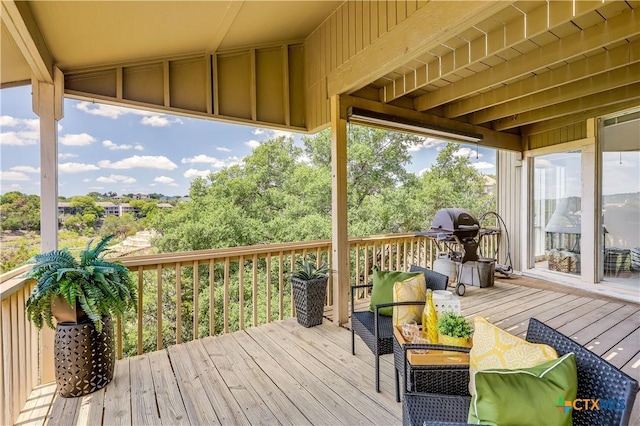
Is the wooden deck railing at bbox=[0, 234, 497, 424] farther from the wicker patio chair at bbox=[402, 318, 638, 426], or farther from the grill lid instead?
the wicker patio chair at bbox=[402, 318, 638, 426]

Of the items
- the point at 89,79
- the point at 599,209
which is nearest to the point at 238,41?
the point at 89,79

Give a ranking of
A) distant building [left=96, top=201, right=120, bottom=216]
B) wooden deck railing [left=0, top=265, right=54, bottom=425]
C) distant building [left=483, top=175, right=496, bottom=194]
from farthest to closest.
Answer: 1. distant building [left=483, top=175, right=496, bottom=194]
2. distant building [left=96, top=201, right=120, bottom=216]
3. wooden deck railing [left=0, top=265, right=54, bottom=425]

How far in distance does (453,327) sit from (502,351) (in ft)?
1.35

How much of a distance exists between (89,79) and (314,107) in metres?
2.38

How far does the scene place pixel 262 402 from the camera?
219cm

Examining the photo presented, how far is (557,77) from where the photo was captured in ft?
11.3

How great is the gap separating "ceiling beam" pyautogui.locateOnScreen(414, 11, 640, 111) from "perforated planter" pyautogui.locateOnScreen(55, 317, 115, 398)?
426 centimetres

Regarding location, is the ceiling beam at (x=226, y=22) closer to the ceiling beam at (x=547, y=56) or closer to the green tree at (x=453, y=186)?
the ceiling beam at (x=547, y=56)

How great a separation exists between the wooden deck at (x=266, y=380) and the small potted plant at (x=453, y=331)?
26.4 inches

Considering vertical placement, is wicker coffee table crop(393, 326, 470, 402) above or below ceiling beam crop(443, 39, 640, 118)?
below

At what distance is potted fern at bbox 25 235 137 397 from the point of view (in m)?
2.08

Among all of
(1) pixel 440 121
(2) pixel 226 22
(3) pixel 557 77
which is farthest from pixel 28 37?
(3) pixel 557 77

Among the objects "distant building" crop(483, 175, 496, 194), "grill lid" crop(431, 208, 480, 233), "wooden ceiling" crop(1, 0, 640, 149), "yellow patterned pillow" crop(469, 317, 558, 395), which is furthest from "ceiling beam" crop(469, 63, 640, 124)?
"distant building" crop(483, 175, 496, 194)

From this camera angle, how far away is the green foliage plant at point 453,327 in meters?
1.75
